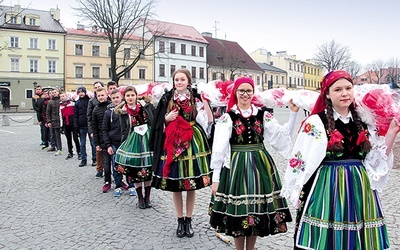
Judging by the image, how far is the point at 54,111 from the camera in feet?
36.1

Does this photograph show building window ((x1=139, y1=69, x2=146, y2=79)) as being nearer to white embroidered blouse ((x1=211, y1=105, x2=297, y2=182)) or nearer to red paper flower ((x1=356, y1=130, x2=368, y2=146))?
white embroidered blouse ((x1=211, y1=105, x2=297, y2=182))

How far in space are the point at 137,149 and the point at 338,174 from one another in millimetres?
3477

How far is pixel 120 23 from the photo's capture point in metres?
36.4

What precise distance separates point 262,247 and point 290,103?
177 cm

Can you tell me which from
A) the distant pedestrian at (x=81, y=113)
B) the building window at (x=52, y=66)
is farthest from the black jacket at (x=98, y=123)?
the building window at (x=52, y=66)

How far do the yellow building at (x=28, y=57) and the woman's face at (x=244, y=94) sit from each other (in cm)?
4576

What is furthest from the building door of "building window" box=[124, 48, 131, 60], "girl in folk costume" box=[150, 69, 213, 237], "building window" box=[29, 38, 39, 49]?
"girl in folk costume" box=[150, 69, 213, 237]

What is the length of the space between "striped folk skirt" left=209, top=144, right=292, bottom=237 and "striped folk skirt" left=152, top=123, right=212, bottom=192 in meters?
0.92

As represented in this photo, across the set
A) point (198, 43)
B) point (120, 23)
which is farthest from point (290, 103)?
point (198, 43)

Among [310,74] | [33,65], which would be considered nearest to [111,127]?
[33,65]

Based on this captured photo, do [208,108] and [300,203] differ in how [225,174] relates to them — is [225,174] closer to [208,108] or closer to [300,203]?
[300,203]

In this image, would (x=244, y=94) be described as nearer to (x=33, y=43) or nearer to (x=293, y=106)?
(x=293, y=106)

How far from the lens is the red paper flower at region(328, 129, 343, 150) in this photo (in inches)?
104

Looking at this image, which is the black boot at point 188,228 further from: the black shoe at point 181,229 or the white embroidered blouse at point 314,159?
the white embroidered blouse at point 314,159
